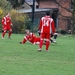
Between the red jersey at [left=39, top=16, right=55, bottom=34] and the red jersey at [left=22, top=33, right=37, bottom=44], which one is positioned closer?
the red jersey at [left=39, top=16, right=55, bottom=34]

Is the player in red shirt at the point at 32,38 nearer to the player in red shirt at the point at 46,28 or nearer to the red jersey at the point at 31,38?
the red jersey at the point at 31,38

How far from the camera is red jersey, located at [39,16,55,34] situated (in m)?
17.7

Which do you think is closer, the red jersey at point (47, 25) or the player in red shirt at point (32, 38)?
the red jersey at point (47, 25)

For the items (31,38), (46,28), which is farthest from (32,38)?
(46,28)

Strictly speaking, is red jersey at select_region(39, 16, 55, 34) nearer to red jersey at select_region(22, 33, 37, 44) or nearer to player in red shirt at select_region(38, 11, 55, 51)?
player in red shirt at select_region(38, 11, 55, 51)

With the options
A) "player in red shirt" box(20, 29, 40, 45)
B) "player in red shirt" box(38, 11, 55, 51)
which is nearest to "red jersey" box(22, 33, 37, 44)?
"player in red shirt" box(20, 29, 40, 45)

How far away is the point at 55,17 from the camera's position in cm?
6278

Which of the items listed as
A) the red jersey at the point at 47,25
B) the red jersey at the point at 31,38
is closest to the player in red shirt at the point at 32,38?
the red jersey at the point at 31,38

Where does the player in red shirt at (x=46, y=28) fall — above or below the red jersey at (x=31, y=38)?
above

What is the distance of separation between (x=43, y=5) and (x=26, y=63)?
51.8 metres

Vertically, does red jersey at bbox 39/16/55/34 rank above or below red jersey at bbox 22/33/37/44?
above

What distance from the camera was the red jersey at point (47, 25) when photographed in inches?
697

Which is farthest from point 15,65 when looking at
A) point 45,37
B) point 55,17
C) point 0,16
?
point 55,17

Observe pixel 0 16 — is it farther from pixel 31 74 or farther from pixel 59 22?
pixel 31 74
